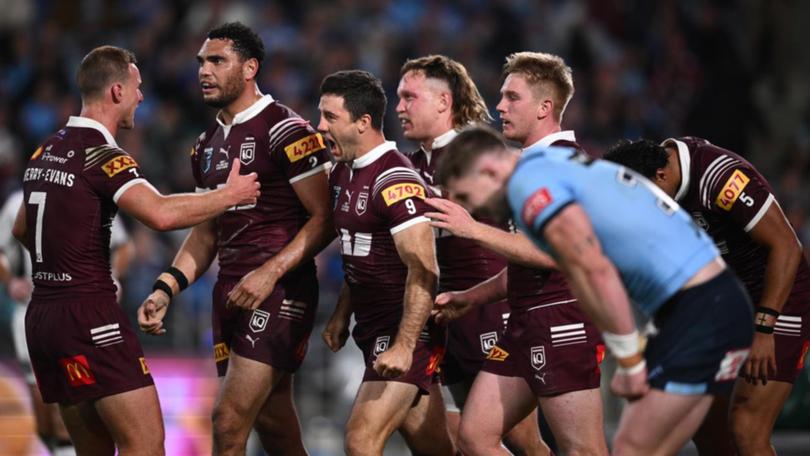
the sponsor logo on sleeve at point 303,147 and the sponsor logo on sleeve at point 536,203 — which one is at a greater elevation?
the sponsor logo on sleeve at point 536,203

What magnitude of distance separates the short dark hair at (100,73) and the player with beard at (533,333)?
206cm

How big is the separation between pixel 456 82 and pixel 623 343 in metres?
3.14

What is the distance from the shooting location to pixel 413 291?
6984 millimetres

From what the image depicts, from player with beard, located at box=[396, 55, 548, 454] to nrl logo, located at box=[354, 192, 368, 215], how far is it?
0.71 meters

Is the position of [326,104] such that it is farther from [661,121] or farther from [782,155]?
[782,155]

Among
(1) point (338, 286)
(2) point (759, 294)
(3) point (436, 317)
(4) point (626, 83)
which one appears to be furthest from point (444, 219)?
(4) point (626, 83)

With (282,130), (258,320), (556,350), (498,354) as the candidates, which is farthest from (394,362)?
(282,130)

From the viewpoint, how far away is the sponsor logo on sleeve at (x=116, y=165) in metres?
7.23

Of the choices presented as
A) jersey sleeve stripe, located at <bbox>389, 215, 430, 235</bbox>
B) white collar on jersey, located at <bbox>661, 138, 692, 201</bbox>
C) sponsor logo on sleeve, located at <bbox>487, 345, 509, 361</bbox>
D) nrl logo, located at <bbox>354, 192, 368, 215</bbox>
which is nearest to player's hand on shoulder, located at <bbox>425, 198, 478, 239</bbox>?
jersey sleeve stripe, located at <bbox>389, 215, 430, 235</bbox>

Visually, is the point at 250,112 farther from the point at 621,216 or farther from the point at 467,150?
the point at 621,216

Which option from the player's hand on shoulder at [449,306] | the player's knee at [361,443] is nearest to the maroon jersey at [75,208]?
the player's knee at [361,443]

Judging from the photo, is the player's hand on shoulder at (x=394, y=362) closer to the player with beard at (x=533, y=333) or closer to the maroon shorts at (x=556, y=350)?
the player with beard at (x=533, y=333)

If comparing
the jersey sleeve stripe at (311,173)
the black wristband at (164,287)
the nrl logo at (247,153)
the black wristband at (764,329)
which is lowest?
the black wristband at (764,329)

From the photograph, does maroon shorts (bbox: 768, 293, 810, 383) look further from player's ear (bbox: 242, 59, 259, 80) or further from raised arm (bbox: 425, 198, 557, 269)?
player's ear (bbox: 242, 59, 259, 80)
